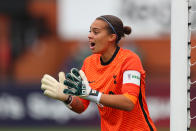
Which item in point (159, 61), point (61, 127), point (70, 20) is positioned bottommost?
point (61, 127)

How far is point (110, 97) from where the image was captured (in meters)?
4.36

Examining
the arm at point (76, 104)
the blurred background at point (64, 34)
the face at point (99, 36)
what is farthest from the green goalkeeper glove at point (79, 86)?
the blurred background at point (64, 34)

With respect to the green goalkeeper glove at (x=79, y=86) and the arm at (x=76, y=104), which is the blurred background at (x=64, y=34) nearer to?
the arm at (x=76, y=104)

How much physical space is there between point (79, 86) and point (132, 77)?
1.71 feet

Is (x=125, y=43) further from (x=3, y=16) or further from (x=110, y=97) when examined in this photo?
(x=110, y=97)

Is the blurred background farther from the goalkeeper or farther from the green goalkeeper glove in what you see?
the green goalkeeper glove

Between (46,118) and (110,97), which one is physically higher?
(110,97)

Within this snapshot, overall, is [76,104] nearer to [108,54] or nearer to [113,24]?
[108,54]

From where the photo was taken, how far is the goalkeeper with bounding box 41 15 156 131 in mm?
4375

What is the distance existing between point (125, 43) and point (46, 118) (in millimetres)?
7620

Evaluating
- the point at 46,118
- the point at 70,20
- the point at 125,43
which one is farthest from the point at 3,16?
the point at 46,118

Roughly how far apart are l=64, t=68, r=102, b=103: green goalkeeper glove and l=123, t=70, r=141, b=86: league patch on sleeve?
31 cm

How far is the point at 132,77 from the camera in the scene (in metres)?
4.51

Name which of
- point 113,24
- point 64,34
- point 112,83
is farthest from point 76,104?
point 64,34
